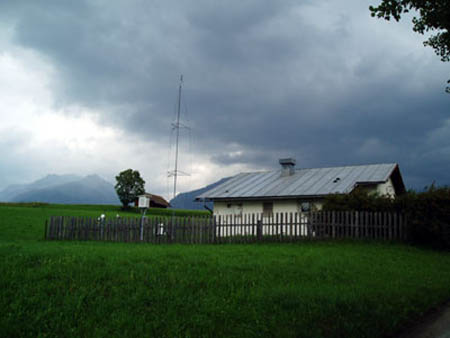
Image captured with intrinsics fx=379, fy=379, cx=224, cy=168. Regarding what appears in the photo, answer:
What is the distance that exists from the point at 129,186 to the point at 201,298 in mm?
72732

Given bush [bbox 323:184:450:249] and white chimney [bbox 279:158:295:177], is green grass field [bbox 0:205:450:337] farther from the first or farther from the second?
white chimney [bbox 279:158:295:177]

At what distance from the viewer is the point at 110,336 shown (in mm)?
4848

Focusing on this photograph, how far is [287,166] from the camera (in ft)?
108

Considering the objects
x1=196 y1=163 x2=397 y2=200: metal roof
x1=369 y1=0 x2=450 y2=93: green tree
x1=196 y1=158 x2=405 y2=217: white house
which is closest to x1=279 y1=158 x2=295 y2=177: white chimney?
x1=196 y1=158 x2=405 y2=217: white house

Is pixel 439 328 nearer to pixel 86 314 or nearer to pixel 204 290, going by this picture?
pixel 204 290

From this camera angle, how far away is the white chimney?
3262 cm

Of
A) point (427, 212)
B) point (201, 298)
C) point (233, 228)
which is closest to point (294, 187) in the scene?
point (233, 228)

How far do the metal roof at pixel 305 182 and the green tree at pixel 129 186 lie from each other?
153ft

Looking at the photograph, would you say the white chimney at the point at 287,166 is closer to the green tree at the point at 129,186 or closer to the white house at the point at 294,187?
the white house at the point at 294,187

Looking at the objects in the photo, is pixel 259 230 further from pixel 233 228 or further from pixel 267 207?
pixel 267 207

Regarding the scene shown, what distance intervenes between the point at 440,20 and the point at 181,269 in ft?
31.6

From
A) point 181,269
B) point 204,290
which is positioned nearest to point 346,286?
point 204,290

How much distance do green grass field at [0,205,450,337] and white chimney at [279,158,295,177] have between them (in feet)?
74.8

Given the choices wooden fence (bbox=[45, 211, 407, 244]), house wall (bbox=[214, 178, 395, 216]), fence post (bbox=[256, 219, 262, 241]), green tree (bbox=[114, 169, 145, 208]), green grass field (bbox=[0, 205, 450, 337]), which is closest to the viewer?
green grass field (bbox=[0, 205, 450, 337])
